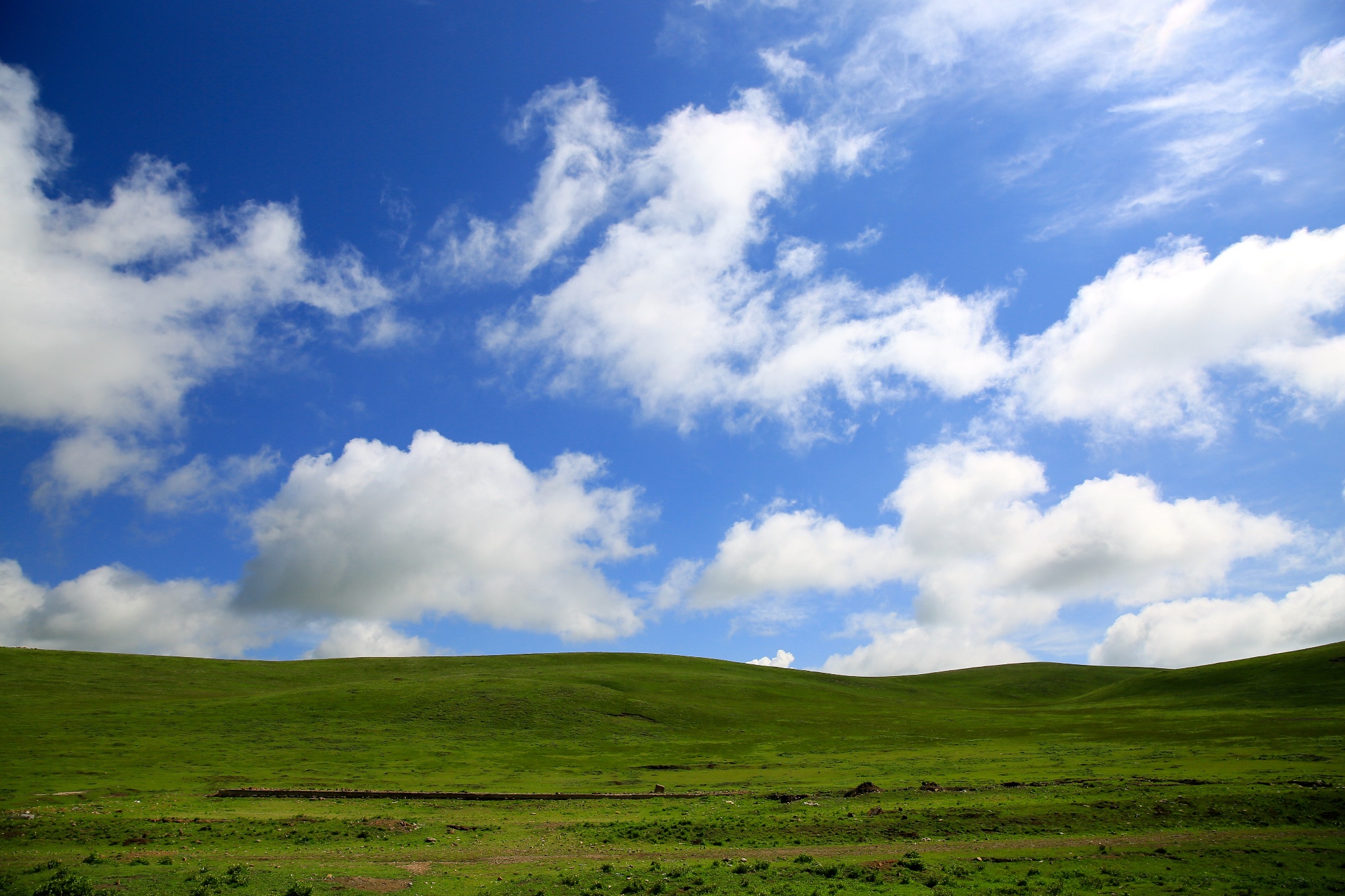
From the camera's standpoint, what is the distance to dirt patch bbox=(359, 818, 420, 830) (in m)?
33.0

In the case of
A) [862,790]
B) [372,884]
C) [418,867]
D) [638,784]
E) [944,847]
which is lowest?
[638,784]

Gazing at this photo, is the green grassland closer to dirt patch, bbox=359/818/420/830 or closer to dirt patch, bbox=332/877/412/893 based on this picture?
dirt patch, bbox=332/877/412/893

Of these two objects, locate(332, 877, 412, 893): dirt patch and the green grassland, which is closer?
locate(332, 877, 412, 893): dirt patch

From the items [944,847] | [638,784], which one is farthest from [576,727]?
[944,847]

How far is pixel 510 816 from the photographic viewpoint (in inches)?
1481

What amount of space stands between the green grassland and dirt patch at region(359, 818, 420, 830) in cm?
44

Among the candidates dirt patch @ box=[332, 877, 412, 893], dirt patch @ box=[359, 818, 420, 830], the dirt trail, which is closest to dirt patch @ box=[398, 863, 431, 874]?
the dirt trail

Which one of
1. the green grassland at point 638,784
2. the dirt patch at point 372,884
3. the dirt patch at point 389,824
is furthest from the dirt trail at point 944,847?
the dirt patch at point 389,824

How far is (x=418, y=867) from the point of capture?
25.0 m

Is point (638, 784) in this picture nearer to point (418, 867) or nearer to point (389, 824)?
point (389, 824)

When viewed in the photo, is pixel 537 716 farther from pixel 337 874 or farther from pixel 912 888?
pixel 912 888

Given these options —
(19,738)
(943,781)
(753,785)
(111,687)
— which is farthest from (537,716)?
(111,687)

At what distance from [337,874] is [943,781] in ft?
124

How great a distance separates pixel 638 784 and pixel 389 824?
22.6 meters
